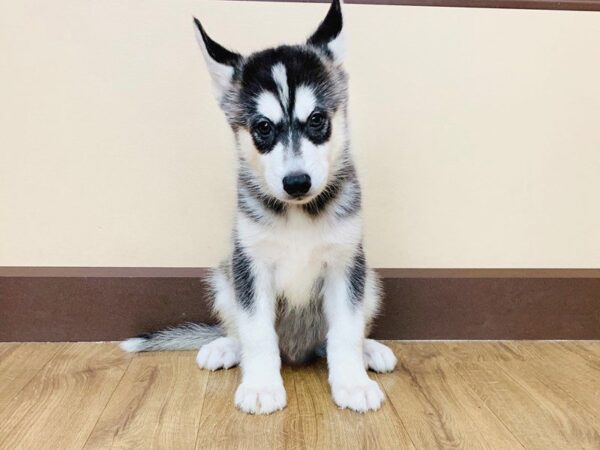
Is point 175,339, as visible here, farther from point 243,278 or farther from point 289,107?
point 289,107

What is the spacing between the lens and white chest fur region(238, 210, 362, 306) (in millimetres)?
1535

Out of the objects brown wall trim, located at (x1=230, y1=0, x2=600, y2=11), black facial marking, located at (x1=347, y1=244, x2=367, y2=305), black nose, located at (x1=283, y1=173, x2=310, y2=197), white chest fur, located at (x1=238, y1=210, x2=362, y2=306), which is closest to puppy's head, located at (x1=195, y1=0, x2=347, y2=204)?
black nose, located at (x1=283, y1=173, x2=310, y2=197)

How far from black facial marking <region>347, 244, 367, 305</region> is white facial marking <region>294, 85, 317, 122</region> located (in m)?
0.46

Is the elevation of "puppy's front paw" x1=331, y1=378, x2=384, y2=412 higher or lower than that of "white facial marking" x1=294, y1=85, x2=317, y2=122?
lower

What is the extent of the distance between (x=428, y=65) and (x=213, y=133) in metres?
0.82

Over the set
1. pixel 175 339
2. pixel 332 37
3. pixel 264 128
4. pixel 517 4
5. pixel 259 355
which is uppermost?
pixel 517 4

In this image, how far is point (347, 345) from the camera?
1.50 m

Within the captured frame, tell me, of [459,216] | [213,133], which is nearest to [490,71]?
[459,216]

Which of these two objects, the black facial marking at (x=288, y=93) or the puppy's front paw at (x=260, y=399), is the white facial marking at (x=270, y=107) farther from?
the puppy's front paw at (x=260, y=399)

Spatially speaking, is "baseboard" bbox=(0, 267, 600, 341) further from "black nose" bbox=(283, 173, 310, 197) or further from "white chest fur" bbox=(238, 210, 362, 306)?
"black nose" bbox=(283, 173, 310, 197)

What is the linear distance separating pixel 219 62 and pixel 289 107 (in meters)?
0.29

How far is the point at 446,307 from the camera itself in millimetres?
1975

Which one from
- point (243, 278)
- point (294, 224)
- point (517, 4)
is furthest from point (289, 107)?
point (517, 4)

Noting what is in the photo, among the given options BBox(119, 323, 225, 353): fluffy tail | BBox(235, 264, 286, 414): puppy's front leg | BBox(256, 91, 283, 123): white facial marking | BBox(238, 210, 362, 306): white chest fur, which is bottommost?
BBox(119, 323, 225, 353): fluffy tail
